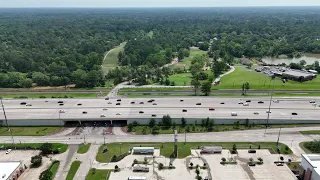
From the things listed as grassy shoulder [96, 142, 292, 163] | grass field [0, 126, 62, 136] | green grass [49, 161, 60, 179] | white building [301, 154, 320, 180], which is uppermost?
white building [301, 154, 320, 180]

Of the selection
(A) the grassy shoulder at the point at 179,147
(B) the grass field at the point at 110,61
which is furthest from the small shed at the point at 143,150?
(B) the grass field at the point at 110,61

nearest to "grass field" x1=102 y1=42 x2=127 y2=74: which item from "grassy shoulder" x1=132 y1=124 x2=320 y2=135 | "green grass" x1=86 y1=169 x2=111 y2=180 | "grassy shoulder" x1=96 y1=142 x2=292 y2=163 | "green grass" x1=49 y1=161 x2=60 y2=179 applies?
"grassy shoulder" x1=132 y1=124 x2=320 y2=135

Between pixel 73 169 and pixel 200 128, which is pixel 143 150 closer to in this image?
pixel 73 169

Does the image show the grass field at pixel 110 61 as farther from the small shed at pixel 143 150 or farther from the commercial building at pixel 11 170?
the commercial building at pixel 11 170

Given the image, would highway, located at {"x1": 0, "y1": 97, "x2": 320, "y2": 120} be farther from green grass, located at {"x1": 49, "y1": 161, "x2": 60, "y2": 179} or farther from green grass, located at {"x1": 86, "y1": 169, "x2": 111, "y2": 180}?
green grass, located at {"x1": 86, "y1": 169, "x2": 111, "y2": 180}

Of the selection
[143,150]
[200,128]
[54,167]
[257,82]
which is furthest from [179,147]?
[257,82]

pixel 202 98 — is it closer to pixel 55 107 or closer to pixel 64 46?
pixel 55 107

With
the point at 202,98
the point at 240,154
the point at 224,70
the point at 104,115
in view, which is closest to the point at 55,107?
the point at 104,115

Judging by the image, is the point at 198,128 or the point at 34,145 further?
the point at 198,128
